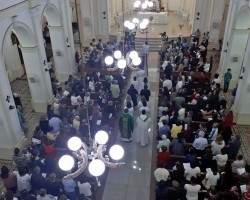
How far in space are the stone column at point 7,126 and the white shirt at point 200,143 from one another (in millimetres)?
6001

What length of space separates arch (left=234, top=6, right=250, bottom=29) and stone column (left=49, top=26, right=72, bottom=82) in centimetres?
770

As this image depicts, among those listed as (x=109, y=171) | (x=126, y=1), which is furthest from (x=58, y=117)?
(x=126, y=1)

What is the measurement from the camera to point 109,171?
10.2m

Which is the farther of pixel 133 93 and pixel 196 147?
pixel 133 93

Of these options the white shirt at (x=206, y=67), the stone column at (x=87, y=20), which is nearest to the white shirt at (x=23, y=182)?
the white shirt at (x=206, y=67)

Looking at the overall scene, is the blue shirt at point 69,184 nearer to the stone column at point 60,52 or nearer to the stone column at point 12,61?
the stone column at point 60,52

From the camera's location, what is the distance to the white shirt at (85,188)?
27.3 feet

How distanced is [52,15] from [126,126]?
6515 mm

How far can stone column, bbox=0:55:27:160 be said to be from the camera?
1004cm

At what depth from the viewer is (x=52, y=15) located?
14.2m

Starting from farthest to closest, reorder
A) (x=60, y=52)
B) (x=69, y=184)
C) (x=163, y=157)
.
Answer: (x=60, y=52) → (x=163, y=157) → (x=69, y=184)

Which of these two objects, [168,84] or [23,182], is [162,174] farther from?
[168,84]

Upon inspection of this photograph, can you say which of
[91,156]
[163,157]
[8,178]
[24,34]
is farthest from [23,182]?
[24,34]

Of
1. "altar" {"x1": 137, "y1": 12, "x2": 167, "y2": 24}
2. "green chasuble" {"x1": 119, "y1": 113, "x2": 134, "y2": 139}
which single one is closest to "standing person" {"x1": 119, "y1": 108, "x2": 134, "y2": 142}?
"green chasuble" {"x1": 119, "y1": 113, "x2": 134, "y2": 139}
